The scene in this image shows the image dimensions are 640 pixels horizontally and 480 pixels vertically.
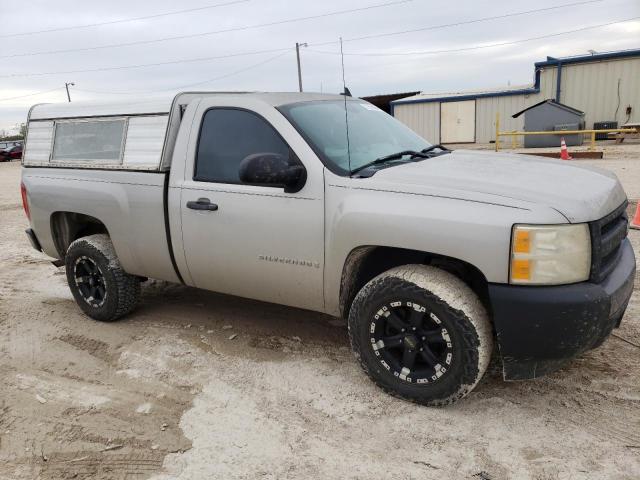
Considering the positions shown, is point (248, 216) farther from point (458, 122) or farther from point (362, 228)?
point (458, 122)

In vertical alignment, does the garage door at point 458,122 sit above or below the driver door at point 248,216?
above

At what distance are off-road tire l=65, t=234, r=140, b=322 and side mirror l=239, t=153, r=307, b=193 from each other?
1.89m

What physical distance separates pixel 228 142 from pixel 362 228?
49.8 inches

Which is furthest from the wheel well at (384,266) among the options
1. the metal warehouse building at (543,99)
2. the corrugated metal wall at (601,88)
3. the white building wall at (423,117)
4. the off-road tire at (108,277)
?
the white building wall at (423,117)

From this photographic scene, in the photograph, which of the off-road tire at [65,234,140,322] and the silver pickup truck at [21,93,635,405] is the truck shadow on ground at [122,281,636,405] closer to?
the off-road tire at [65,234,140,322]

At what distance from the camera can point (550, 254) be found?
8.82 ft

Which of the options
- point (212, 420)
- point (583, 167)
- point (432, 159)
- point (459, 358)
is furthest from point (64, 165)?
point (583, 167)

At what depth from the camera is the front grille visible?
2.76 meters

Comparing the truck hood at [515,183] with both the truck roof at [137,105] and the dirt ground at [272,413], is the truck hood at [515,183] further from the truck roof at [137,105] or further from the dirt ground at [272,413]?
the dirt ground at [272,413]

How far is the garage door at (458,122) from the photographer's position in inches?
1098

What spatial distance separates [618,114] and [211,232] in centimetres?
2549

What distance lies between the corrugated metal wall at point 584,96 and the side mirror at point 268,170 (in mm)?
24386

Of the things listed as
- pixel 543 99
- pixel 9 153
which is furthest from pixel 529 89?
pixel 9 153

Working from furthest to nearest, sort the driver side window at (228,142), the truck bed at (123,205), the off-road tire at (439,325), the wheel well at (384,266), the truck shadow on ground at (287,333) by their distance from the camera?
the truck bed at (123,205), the driver side window at (228,142), the truck shadow on ground at (287,333), the wheel well at (384,266), the off-road tire at (439,325)
